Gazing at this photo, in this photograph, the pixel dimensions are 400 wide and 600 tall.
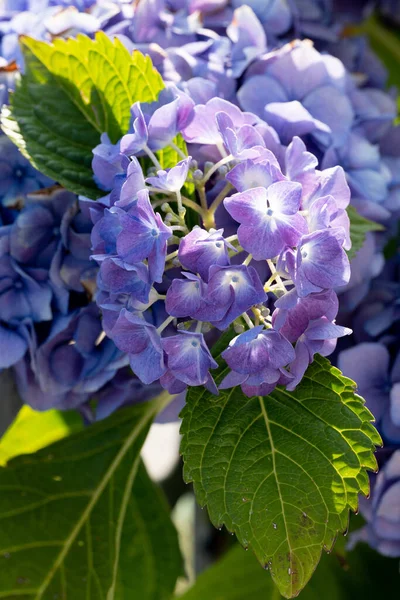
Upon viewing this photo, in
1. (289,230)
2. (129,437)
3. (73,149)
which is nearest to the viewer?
(289,230)

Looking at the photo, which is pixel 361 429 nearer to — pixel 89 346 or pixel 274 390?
pixel 274 390

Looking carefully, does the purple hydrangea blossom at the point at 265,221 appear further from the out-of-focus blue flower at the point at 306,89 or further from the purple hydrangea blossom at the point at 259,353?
the out-of-focus blue flower at the point at 306,89

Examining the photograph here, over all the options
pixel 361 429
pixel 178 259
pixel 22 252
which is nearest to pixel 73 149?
pixel 22 252

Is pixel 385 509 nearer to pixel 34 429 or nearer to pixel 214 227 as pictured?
pixel 214 227

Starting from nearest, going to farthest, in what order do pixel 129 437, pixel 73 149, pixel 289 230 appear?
pixel 289 230 → pixel 73 149 → pixel 129 437

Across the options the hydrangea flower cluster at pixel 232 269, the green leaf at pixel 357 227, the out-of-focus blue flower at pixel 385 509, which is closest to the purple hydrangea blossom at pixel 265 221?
the hydrangea flower cluster at pixel 232 269

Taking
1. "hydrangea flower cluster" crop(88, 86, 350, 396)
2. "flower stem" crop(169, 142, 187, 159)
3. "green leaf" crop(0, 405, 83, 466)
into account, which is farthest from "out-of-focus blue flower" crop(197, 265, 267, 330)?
"green leaf" crop(0, 405, 83, 466)
